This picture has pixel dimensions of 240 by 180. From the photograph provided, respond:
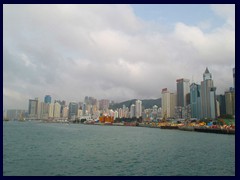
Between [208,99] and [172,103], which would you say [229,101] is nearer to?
[208,99]

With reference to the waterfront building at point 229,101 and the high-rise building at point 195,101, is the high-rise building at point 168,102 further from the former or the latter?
the waterfront building at point 229,101

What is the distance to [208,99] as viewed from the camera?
118 meters

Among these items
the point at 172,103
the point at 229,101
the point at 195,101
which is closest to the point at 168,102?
the point at 172,103

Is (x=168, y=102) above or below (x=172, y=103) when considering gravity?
above

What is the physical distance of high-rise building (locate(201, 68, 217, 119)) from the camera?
11650 centimetres

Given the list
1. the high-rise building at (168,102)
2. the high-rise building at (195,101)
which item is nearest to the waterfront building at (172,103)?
the high-rise building at (168,102)

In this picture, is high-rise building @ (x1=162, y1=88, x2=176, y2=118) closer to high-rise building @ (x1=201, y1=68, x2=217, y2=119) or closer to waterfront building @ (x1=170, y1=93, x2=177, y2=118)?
waterfront building @ (x1=170, y1=93, x2=177, y2=118)

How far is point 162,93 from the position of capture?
155125mm

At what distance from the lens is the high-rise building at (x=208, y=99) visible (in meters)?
116

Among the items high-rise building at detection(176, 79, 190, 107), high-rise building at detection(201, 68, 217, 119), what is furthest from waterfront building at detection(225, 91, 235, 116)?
high-rise building at detection(176, 79, 190, 107)
